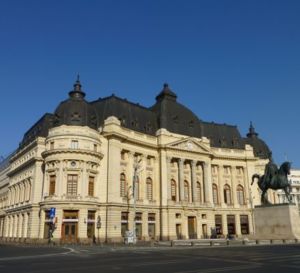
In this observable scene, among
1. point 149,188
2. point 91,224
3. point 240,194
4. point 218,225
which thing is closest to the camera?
point 91,224

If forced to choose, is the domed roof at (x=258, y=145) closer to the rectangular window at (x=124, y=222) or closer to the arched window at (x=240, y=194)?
the arched window at (x=240, y=194)

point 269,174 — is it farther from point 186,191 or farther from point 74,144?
point 186,191

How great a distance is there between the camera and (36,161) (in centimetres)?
6366

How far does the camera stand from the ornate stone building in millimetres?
57250

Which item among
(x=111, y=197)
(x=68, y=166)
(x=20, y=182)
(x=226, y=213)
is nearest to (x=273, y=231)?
(x=111, y=197)

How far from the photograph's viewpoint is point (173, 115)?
77062 mm

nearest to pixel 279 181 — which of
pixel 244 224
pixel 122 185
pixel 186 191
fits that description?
pixel 122 185

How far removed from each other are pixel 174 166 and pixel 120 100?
17.9 metres

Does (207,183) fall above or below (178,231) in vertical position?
above

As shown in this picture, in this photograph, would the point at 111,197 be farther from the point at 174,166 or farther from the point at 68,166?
the point at 174,166

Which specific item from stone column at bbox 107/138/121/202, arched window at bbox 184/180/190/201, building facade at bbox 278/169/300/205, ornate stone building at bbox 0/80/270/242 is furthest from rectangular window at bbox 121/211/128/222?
building facade at bbox 278/169/300/205

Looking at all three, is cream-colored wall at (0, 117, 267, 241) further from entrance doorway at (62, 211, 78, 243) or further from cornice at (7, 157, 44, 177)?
entrance doorway at (62, 211, 78, 243)

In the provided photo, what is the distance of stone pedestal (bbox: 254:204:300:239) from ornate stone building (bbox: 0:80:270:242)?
19518 mm

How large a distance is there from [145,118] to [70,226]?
2821cm
